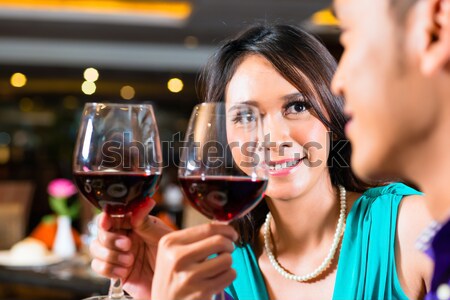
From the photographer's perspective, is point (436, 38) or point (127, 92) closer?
point (436, 38)

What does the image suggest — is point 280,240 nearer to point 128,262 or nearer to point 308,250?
point 308,250

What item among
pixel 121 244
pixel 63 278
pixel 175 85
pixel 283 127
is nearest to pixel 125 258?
pixel 121 244

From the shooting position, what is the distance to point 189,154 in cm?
101

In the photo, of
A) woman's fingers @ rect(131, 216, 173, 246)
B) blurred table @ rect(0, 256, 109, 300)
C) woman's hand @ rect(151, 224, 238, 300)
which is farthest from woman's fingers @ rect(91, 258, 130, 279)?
blurred table @ rect(0, 256, 109, 300)

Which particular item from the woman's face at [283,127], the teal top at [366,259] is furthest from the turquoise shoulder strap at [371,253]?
the woman's face at [283,127]

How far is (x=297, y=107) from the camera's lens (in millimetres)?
1507

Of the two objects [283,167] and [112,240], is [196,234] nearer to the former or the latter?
[112,240]

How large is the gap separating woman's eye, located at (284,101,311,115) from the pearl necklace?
0.30 m

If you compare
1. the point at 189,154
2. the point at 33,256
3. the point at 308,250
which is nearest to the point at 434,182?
the point at 189,154

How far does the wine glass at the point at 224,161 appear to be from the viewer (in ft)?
3.21

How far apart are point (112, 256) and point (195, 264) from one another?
0.32 meters

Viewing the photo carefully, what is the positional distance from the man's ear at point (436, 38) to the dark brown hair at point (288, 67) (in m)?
0.78

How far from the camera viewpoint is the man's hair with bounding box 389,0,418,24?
0.75 metres

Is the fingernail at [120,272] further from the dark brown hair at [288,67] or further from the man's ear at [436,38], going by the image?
the man's ear at [436,38]
